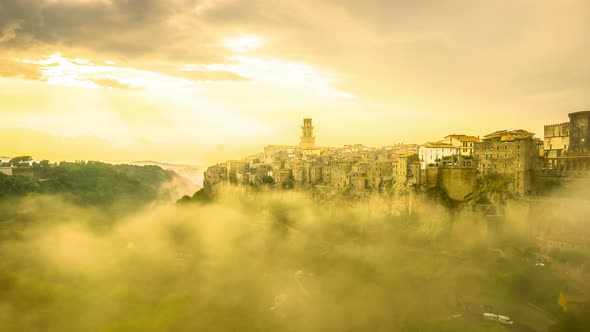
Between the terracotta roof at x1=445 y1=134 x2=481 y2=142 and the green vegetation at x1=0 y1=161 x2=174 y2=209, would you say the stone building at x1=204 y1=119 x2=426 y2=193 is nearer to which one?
the terracotta roof at x1=445 y1=134 x2=481 y2=142

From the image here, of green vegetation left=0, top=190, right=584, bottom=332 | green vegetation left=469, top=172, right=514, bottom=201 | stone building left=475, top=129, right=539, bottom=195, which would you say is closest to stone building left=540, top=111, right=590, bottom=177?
stone building left=475, top=129, right=539, bottom=195

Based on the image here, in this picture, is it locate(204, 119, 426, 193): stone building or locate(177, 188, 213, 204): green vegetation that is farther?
locate(177, 188, 213, 204): green vegetation

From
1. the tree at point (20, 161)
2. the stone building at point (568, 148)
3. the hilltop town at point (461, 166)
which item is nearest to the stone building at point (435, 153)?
the hilltop town at point (461, 166)

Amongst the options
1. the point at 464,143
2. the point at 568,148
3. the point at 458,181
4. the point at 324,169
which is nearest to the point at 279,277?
the point at 458,181

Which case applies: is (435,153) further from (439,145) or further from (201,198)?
(201,198)

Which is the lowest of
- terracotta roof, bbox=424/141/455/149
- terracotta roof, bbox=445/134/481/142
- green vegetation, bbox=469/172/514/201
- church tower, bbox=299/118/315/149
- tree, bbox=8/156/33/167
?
green vegetation, bbox=469/172/514/201

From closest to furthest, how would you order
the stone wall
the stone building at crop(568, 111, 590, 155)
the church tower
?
the stone wall < the stone building at crop(568, 111, 590, 155) < the church tower

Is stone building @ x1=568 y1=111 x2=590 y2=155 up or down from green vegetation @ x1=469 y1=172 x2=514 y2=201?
up

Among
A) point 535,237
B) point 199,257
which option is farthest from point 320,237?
point 535,237
